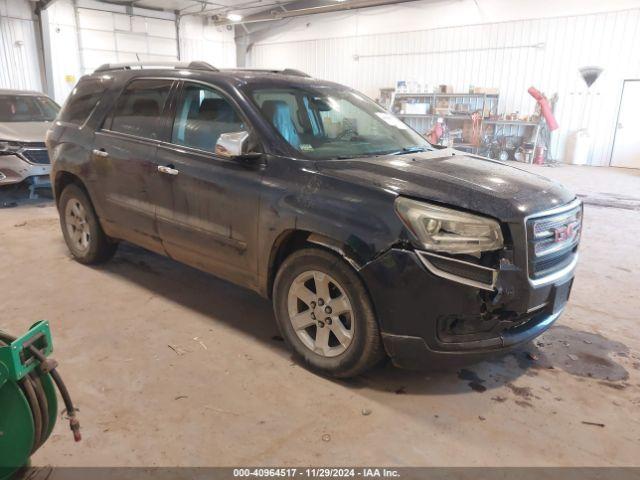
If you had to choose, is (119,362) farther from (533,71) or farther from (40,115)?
(533,71)

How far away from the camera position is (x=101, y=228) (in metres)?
4.12

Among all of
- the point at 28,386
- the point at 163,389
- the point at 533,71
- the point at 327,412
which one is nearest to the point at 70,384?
the point at 163,389

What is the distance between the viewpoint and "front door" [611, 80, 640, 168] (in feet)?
42.3

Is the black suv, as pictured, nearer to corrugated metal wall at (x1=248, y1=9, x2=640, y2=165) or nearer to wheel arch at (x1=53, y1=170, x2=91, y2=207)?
wheel arch at (x1=53, y1=170, x2=91, y2=207)

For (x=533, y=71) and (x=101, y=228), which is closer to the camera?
(x=101, y=228)

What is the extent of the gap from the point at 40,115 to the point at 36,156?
163cm

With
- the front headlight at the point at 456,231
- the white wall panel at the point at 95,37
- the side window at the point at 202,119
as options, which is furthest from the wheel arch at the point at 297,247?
the white wall panel at the point at 95,37

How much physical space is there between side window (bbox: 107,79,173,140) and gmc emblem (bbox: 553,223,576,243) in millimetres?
2639

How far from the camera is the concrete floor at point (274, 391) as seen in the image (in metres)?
2.17

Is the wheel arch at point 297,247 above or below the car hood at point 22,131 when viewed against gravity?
below

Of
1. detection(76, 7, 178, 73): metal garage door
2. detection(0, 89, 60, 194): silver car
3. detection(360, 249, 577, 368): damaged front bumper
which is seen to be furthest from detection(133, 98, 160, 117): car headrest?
detection(76, 7, 178, 73): metal garage door

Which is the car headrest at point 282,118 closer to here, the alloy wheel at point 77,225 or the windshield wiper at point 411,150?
the windshield wiper at point 411,150

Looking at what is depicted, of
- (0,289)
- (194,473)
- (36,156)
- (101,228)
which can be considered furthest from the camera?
(36,156)

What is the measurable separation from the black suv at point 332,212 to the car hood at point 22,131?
11.8 feet
